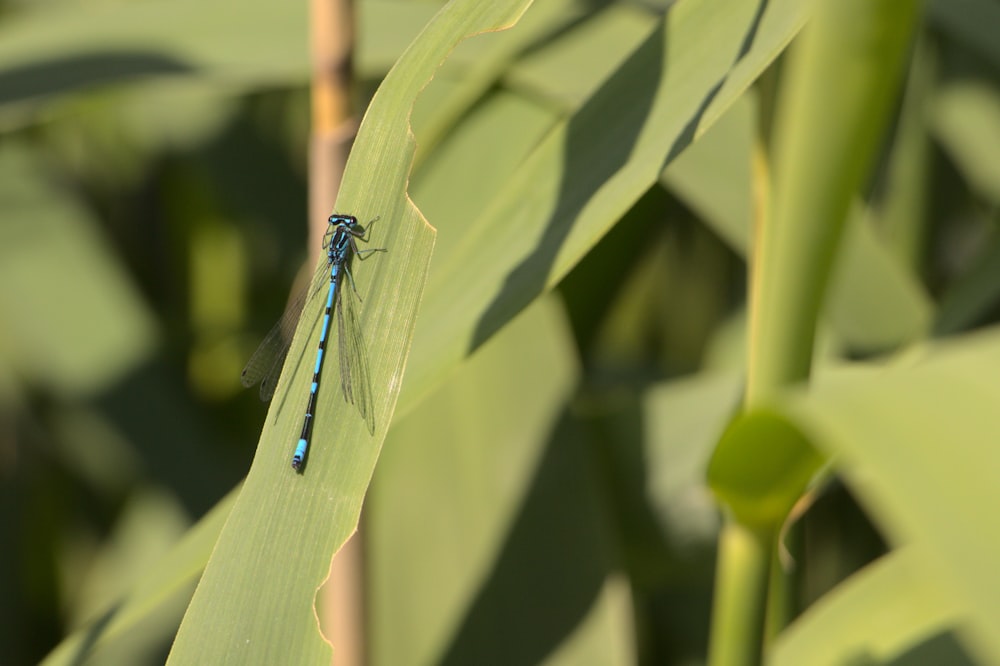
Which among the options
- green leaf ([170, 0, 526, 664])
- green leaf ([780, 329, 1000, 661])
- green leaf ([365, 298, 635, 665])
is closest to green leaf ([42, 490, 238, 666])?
green leaf ([170, 0, 526, 664])

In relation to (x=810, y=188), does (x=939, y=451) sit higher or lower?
lower

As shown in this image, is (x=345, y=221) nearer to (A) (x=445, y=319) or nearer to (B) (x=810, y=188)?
(A) (x=445, y=319)

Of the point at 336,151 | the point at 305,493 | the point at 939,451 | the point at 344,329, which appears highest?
the point at 336,151

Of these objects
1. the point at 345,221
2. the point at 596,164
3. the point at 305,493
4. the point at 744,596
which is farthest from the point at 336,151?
the point at 744,596

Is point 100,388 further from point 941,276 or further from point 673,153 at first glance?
point 941,276

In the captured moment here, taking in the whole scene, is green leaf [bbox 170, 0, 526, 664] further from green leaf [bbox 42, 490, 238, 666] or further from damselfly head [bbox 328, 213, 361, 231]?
green leaf [bbox 42, 490, 238, 666]

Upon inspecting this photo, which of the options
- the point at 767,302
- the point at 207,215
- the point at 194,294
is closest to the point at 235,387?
the point at 194,294
